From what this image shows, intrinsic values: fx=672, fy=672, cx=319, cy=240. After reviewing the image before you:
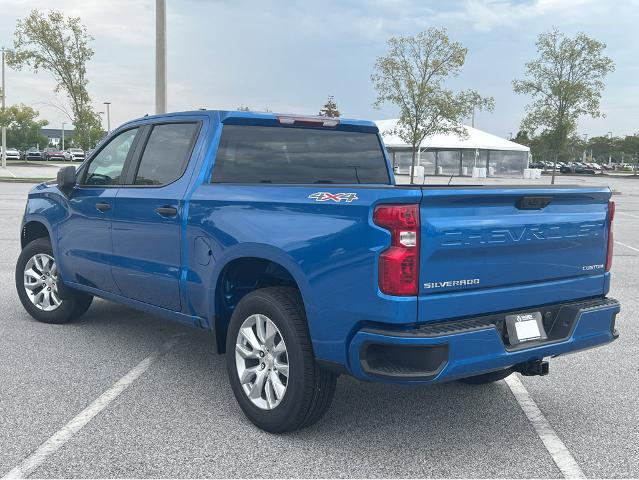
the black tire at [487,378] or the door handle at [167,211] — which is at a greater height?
the door handle at [167,211]

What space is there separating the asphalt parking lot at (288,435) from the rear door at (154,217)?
0.65 metres

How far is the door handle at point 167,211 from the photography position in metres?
4.41

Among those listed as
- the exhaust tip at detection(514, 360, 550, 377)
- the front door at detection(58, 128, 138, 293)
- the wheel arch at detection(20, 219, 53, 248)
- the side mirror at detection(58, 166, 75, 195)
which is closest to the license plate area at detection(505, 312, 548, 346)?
the exhaust tip at detection(514, 360, 550, 377)

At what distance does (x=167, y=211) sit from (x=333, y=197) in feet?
5.01

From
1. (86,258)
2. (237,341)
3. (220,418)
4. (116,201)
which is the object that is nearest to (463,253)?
(237,341)

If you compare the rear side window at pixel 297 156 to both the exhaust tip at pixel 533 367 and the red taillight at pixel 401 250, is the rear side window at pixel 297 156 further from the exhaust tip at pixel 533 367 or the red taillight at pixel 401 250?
the exhaust tip at pixel 533 367

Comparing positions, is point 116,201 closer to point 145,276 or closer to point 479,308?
point 145,276

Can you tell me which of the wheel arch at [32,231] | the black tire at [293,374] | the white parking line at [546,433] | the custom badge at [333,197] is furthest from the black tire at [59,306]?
the white parking line at [546,433]

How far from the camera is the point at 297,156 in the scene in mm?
4820

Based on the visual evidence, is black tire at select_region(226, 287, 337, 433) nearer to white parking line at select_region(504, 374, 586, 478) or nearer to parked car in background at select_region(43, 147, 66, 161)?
white parking line at select_region(504, 374, 586, 478)

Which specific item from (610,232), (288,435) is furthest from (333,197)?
(610,232)

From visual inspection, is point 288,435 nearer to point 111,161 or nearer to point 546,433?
point 546,433

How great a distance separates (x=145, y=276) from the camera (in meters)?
4.73

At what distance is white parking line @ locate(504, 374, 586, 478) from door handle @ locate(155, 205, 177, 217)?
2577 mm
